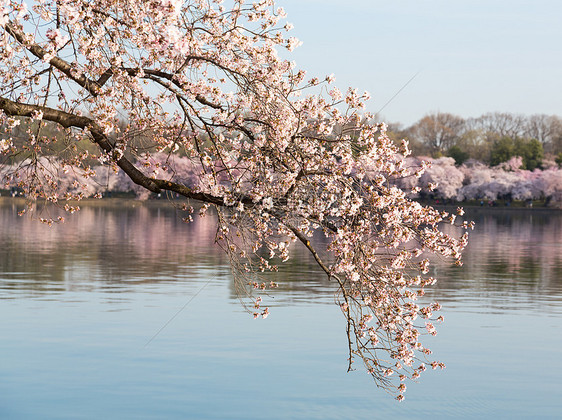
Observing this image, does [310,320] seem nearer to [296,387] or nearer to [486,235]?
[296,387]

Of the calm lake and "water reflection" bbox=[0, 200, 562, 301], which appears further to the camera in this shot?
"water reflection" bbox=[0, 200, 562, 301]

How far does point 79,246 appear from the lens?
42312 mm

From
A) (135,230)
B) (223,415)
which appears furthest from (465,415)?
(135,230)

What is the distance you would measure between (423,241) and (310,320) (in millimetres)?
10838

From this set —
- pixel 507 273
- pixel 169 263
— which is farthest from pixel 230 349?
pixel 507 273

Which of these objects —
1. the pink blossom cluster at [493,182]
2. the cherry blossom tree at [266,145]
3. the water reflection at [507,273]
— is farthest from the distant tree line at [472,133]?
the cherry blossom tree at [266,145]

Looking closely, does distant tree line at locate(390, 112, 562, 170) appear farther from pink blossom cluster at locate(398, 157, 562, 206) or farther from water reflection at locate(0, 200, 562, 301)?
water reflection at locate(0, 200, 562, 301)

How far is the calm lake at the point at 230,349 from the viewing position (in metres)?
14.2

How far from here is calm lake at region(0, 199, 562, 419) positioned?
14.2 meters

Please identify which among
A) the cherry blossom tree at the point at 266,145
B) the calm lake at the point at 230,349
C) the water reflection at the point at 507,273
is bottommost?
the water reflection at the point at 507,273

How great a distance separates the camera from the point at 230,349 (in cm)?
1800

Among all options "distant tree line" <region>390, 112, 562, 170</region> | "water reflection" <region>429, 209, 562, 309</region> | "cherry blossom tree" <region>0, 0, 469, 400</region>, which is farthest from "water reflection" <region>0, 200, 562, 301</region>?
"distant tree line" <region>390, 112, 562, 170</region>

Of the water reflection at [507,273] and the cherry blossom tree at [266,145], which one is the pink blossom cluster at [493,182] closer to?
the water reflection at [507,273]

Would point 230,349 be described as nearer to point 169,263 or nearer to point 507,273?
point 169,263
